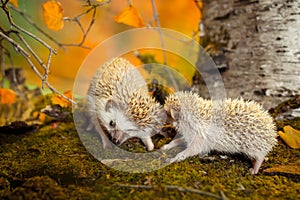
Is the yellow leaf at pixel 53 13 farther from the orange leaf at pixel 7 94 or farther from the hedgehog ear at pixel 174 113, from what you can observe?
the hedgehog ear at pixel 174 113

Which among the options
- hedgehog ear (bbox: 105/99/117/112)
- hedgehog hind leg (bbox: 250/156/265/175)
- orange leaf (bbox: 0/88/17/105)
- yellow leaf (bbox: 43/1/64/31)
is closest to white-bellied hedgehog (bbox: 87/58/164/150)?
hedgehog ear (bbox: 105/99/117/112)

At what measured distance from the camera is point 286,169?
1.62 metres

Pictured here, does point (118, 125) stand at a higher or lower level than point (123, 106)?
lower

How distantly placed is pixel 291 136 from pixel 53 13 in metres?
1.86

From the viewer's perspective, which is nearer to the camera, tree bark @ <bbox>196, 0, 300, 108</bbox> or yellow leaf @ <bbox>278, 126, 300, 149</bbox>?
yellow leaf @ <bbox>278, 126, 300, 149</bbox>

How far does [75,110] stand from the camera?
108 inches

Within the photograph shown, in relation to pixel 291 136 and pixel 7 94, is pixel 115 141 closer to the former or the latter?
pixel 291 136

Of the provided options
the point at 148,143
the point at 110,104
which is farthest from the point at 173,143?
the point at 110,104

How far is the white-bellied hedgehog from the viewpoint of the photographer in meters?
1.88

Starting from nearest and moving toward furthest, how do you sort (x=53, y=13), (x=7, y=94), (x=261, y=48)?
(x=261, y=48), (x=53, y=13), (x=7, y=94)

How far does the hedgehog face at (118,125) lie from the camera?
6.23 feet

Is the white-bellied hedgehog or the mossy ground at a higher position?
the white-bellied hedgehog

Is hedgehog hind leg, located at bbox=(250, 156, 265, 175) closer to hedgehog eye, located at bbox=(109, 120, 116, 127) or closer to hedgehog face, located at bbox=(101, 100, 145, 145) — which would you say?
hedgehog face, located at bbox=(101, 100, 145, 145)

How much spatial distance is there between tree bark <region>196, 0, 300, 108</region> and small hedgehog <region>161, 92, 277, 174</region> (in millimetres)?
682
